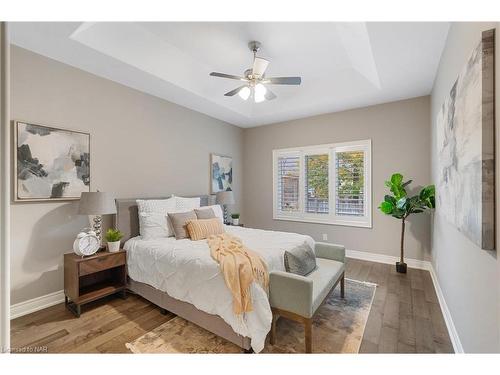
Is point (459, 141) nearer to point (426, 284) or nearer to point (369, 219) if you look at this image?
point (426, 284)

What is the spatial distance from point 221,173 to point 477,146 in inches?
160

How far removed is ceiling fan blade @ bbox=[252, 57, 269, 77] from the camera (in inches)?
97.5

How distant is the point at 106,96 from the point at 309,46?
2761 mm

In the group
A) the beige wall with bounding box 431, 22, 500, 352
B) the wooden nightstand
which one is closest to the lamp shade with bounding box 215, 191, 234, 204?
the wooden nightstand

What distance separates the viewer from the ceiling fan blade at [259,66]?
248 cm

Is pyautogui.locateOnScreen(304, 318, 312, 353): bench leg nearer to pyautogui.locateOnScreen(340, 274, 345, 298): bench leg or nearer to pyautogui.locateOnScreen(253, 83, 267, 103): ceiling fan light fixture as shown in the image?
pyautogui.locateOnScreen(340, 274, 345, 298): bench leg

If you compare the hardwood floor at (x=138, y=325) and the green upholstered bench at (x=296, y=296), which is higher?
the green upholstered bench at (x=296, y=296)

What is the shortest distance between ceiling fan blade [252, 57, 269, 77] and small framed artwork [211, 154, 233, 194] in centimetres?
225

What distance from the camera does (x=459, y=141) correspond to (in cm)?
155

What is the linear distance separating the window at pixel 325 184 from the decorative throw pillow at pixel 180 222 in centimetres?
252

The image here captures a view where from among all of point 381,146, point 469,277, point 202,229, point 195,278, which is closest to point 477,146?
point 469,277

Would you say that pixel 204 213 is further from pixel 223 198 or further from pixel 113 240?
pixel 113 240

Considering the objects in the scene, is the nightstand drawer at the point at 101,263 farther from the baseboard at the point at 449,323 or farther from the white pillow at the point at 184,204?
the baseboard at the point at 449,323

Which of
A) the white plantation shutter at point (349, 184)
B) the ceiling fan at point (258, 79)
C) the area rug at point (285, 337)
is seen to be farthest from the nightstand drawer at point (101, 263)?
the white plantation shutter at point (349, 184)
